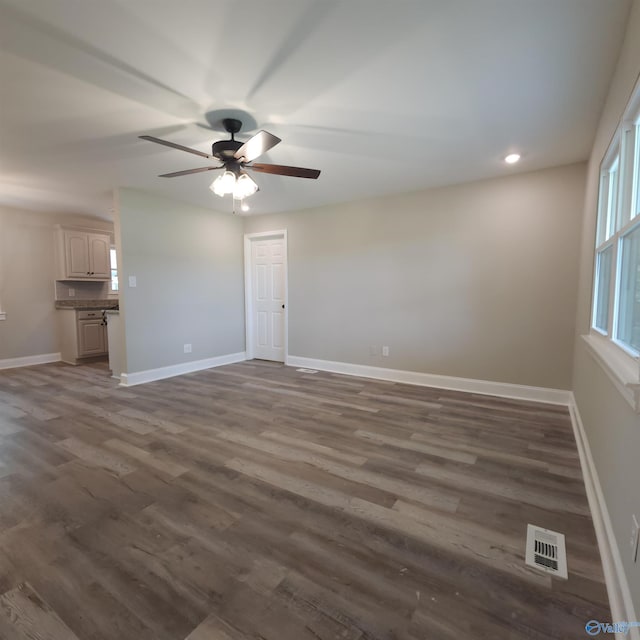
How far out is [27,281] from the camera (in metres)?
5.53

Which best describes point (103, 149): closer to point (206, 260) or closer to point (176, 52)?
point (176, 52)

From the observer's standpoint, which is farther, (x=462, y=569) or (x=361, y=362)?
(x=361, y=362)

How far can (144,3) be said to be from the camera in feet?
4.99

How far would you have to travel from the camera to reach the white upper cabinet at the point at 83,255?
5.72 meters

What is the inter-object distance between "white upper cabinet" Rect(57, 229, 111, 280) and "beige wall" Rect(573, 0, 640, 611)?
23.1 feet

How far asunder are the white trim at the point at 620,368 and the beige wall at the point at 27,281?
729 cm

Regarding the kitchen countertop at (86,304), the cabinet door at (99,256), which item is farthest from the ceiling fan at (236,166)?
the cabinet door at (99,256)

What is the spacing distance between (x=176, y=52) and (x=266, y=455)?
255 cm

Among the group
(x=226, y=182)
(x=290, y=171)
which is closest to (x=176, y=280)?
(x=226, y=182)

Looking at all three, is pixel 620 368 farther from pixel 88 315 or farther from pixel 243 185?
pixel 88 315

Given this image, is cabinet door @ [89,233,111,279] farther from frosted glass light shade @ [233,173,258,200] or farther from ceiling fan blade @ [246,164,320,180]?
ceiling fan blade @ [246,164,320,180]

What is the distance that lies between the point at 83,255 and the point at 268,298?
132 inches

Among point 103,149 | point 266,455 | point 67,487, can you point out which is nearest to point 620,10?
point 266,455

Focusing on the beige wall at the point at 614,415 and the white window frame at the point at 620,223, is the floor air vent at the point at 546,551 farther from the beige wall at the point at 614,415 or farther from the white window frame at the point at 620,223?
the white window frame at the point at 620,223
